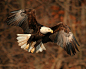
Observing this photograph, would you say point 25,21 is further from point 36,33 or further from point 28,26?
point 36,33

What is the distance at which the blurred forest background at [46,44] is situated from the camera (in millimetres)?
5695

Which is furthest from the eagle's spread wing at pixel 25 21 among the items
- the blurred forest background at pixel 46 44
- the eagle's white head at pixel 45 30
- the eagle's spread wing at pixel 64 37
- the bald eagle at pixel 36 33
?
the blurred forest background at pixel 46 44

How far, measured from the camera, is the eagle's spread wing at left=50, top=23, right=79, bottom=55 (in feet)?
13.3

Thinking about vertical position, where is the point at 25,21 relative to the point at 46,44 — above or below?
→ above

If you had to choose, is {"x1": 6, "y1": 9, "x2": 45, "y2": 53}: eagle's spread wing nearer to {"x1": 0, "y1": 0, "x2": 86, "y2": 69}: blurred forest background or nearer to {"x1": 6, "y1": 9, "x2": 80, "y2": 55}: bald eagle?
{"x1": 6, "y1": 9, "x2": 80, "y2": 55}: bald eagle

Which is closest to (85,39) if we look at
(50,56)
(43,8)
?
(50,56)

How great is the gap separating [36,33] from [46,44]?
1.91 meters

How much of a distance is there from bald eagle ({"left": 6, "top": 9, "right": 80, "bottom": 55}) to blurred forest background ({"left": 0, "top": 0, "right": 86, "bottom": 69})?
135cm

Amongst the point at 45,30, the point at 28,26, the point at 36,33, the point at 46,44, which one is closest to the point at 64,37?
the point at 45,30

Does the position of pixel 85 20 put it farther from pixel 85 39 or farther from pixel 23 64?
pixel 23 64

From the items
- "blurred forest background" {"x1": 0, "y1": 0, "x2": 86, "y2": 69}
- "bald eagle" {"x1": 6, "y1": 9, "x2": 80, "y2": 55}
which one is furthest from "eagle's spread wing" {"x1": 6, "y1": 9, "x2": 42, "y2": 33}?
"blurred forest background" {"x1": 0, "y1": 0, "x2": 86, "y2": 69}

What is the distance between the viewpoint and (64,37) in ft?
13.6

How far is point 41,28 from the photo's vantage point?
156 inches

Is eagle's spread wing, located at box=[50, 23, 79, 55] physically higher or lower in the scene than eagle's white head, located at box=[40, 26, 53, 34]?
lower
